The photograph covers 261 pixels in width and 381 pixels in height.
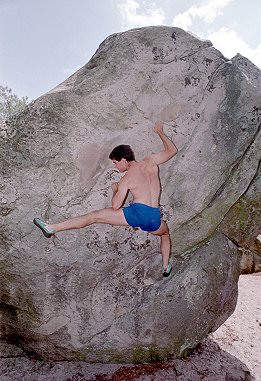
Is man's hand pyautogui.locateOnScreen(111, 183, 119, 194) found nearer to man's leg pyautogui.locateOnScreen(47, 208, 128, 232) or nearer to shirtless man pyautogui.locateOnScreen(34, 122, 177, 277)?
shirtless man pyautogui.locateOnScreen(34, 122, 177, 277)

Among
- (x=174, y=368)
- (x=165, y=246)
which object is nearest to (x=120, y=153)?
(x=165, y=246)

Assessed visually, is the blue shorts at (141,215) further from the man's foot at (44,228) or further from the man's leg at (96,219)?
the man's foot at (44,228)

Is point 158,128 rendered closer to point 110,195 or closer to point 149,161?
point 149,161

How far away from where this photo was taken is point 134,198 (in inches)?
171

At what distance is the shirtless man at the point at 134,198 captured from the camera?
4.29m

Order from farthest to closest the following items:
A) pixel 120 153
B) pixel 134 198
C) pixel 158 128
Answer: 1. pixel 158 128
2. pixel 134 198
3. pixel 120 153

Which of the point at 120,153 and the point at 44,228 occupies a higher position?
the point at 120,153

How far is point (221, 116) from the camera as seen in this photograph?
520cm

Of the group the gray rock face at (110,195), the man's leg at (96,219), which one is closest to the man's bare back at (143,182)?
the man's leg at (96,219)

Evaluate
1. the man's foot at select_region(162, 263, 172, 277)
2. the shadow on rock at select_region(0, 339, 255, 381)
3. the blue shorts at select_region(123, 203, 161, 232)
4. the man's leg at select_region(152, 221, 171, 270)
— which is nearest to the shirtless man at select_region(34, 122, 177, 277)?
the blue shorts at select_region(123, 203, 161, 232)

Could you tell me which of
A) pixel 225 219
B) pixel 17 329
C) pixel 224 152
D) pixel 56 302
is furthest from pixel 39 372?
pixel 224 152

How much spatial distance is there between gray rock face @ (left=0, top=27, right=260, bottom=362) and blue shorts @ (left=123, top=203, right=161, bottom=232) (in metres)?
0.68

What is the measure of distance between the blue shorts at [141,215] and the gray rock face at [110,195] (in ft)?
2.25

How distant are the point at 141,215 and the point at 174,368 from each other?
2.60 m
